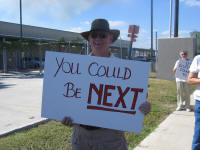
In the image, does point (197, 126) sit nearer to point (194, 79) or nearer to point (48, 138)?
point (194, 79)

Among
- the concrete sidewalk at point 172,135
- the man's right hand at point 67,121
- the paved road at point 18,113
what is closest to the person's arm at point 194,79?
the concrete sidewalk at point 172,135

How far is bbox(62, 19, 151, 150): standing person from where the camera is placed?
206 centimetres

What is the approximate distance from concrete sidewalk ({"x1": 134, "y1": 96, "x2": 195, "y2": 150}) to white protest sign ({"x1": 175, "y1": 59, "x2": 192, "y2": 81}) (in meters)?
1.26

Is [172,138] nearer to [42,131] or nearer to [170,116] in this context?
[170,116]

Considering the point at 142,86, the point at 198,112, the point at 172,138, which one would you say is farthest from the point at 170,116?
the point at 142,86

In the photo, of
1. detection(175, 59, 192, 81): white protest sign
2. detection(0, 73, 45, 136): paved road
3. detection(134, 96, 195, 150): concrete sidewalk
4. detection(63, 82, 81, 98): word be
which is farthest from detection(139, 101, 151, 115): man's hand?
detection(175, 59, 192, 81): white protest sign

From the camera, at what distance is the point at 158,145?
4.18m

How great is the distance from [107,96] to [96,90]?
12 centimetres

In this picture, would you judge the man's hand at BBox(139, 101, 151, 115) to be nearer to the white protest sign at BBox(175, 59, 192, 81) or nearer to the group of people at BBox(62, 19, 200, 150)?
the group of people at BBox(62, 19, 200, 150)

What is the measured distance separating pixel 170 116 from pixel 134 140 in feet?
6.85

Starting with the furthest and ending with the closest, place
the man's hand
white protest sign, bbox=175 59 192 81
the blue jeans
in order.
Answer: white protest sign, bbox=175 59 192 81 < the blue jeans < the man's hand

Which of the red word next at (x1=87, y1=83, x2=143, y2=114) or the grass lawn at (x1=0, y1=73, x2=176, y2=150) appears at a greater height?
the red word next at (x1=87, y1=83, x2=143, y2=114)

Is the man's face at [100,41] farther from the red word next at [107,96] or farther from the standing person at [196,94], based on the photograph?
the standing person at [196,94]

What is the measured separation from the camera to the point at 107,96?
213 centimetres
